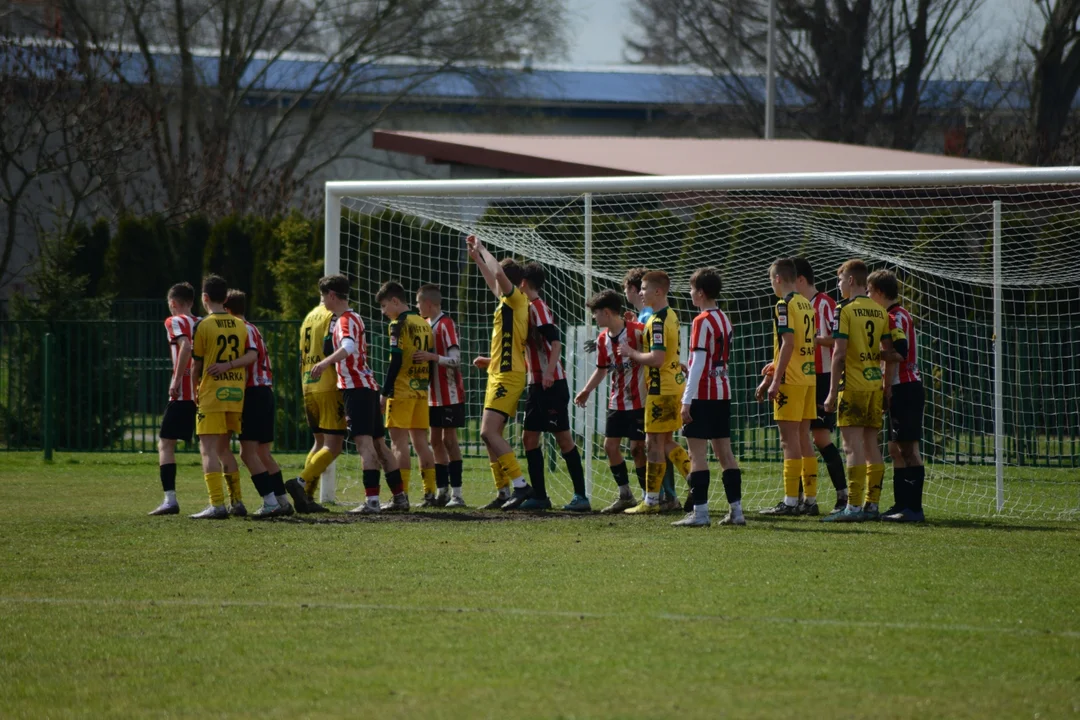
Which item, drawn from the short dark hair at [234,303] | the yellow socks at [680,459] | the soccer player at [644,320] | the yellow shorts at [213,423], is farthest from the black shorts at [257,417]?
the yellow socks at [680,459]

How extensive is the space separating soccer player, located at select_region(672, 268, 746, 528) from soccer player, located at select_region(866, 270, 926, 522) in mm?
1386

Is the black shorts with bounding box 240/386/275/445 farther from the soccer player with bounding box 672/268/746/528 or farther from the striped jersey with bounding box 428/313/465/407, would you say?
the soccer player with bounding box 672/268/746/528

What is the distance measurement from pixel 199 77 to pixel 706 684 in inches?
1253

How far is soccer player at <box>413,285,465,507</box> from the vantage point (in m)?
11.5

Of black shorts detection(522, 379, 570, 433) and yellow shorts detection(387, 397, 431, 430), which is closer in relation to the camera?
black shorts detection(522, 379, 570, 433)

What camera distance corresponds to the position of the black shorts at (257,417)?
1036 centimetres

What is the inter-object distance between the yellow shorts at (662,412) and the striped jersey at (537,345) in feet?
3.12

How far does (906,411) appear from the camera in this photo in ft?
33.7

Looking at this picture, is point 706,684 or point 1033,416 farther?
point 1033,416

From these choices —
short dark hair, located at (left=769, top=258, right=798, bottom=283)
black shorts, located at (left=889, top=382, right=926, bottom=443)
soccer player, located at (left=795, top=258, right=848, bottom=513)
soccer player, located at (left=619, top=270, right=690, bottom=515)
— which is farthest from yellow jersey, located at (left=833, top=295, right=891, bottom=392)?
soccer player, located at (left=619, top=270, right=690, bottom=515)

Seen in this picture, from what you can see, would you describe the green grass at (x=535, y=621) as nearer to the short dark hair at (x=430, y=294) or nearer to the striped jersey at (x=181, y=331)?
the striped jersey at (x=181, y=331)

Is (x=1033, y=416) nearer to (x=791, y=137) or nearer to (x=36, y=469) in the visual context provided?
(x=36, y=469)

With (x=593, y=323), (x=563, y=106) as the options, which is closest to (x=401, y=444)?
(x=593, y=323)

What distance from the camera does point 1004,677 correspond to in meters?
5.12
